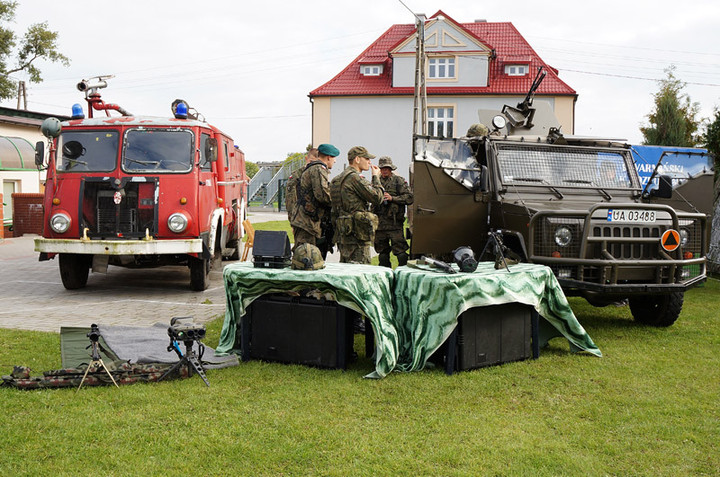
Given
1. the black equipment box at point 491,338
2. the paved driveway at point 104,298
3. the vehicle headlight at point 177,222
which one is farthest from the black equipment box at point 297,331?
the vehicle headlight at point 177,222

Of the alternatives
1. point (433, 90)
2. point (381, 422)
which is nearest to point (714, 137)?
point (381, 422)

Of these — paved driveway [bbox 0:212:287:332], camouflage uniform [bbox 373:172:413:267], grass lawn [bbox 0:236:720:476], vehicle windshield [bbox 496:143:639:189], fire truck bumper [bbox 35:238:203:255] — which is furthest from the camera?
camouflage uniform [bbox 373:172:413:267]

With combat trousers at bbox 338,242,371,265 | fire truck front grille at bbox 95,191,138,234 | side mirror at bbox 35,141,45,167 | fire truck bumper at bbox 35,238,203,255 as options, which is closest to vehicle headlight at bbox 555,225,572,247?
combat trousers at bbox 338,242,371,265

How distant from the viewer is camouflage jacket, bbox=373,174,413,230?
930 centimetres

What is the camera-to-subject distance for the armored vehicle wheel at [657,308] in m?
7.42

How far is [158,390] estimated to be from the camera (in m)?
5.06

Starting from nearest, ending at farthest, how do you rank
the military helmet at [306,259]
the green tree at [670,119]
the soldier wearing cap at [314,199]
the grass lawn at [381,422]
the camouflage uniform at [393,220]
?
1. the grass lawn at [381,422]
2. the military helmet at [306,259]
3. the soldier wearing cap at [314,199]
4. the camouflage uniform at [393,220]
5. the green tree at [670,119]

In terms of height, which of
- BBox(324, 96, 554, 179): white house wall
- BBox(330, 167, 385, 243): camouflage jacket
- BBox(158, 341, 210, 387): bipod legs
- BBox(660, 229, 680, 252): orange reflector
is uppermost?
BBox(324, 96, 554, 179): white house wall

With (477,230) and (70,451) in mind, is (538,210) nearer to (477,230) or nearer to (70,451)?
(477,230)

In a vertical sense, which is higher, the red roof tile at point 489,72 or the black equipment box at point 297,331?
the red roof tile at point 489,72

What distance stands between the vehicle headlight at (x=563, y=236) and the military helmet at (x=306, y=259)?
8.22 feet

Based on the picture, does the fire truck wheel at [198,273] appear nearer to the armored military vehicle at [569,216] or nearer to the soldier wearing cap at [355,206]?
the soldier wearing cap at [355,206]

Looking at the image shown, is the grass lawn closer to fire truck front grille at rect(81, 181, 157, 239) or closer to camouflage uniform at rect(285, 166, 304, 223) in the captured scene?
camouflage uniform at rect(285, 166, 304, 223)

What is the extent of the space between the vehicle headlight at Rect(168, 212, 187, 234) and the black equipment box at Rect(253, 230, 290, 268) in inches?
150
